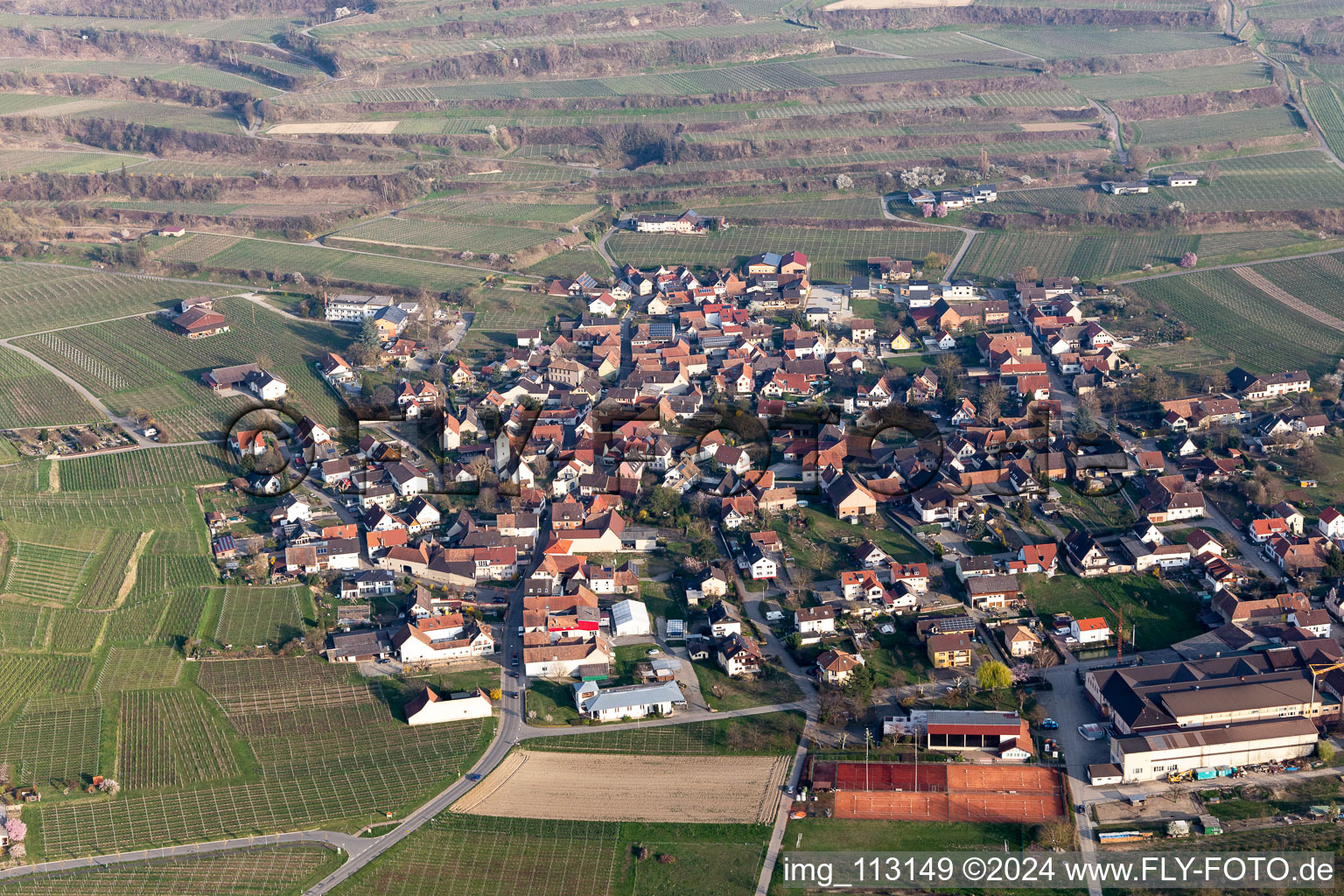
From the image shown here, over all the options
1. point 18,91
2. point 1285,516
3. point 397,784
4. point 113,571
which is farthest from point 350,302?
point 18,91

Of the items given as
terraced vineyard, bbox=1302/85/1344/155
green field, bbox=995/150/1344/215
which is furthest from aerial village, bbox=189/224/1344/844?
terraced vineyard, bbox=1302/85/1344/155

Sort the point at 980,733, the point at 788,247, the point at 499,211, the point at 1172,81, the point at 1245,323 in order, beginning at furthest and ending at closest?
the point at 1172,81
the point at 499,211
the point at 788,247
the point at 1245,323
the point at 980,733

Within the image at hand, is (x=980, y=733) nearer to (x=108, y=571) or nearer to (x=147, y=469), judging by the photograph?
(x=108, y=571)

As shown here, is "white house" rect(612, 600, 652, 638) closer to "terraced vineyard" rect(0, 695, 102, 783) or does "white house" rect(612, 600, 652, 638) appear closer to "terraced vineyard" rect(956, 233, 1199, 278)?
"terraced vineyard" rect(0, 695, 102, 783)

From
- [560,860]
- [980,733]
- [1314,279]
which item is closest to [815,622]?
[980,733]

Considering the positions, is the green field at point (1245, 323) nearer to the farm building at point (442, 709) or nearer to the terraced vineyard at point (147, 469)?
the farm building at point (442, 709)
